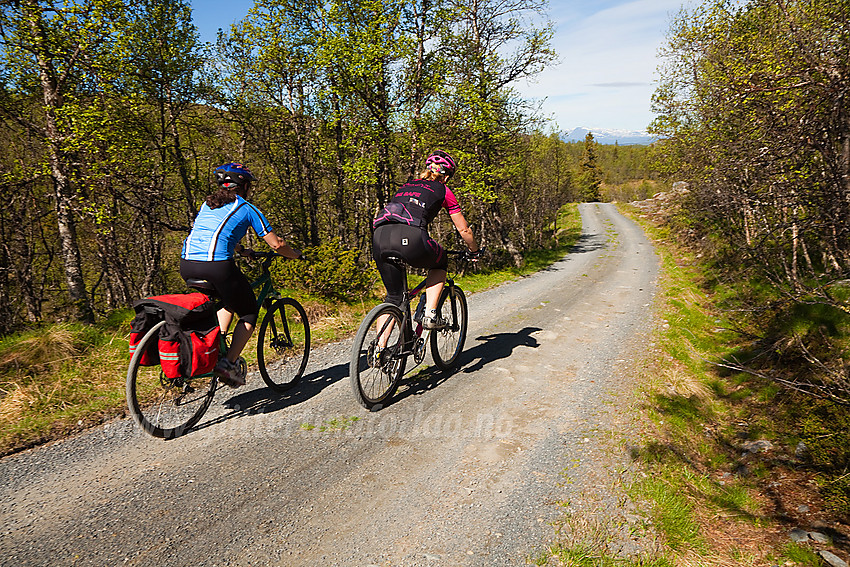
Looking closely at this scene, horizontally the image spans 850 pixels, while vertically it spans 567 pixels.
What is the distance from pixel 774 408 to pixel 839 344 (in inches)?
66.8

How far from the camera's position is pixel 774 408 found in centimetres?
579

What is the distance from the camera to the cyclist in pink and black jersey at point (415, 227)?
426 centimetres

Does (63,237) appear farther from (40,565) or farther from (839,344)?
(839,344)

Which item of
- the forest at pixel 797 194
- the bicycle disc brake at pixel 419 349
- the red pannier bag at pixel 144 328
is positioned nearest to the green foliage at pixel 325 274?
the bicycle disc brake at pixel 419 349

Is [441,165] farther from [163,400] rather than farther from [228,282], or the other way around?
[163,400]

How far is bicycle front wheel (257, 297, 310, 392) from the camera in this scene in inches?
187

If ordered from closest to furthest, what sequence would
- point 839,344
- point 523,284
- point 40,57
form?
point 839,344, point 40,57, point 523,284

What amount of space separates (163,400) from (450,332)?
11.6 ft

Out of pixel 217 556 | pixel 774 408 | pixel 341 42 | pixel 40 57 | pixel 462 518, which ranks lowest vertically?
pixel 774 408

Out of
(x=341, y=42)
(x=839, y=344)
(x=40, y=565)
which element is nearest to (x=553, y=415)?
(x=40, y=565)

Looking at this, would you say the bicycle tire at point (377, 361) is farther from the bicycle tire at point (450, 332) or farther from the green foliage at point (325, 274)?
the green foliage at point (325, 274)

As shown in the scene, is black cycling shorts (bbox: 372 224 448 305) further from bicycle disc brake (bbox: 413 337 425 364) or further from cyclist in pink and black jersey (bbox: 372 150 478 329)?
bicycle disc brake (bbox: 413 337 425 364)

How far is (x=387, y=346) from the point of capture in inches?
177

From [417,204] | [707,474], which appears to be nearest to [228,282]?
[417,204]
